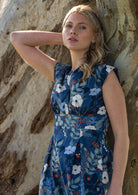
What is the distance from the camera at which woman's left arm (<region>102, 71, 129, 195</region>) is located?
2.21 metres

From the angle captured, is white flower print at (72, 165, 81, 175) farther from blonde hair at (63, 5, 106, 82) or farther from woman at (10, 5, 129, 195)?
blonde hair at (63, 5, 106, 82)

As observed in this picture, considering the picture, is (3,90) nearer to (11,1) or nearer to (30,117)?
(30,117)

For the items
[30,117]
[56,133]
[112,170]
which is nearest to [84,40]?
[56,133]

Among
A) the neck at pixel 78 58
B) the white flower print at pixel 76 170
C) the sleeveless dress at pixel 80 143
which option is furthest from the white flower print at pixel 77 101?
the white flower print at pixel 76 170

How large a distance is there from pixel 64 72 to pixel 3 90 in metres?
1.20

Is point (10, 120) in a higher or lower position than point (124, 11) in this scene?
lower

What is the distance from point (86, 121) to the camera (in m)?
A: 2.33

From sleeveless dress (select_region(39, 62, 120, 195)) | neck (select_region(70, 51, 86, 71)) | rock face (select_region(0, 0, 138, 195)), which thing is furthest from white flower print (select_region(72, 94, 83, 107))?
rock face (select_region(0, 0, 138, 195))

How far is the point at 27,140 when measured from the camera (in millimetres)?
3389

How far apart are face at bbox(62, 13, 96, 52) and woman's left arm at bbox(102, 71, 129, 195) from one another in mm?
349

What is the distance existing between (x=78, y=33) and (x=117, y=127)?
0.75 metres

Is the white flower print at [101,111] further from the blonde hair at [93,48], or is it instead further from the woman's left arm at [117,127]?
the blonde hair at [93,48]

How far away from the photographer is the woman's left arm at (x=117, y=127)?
221 centimetres

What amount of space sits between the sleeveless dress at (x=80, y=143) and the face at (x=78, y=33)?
0.63 ft
